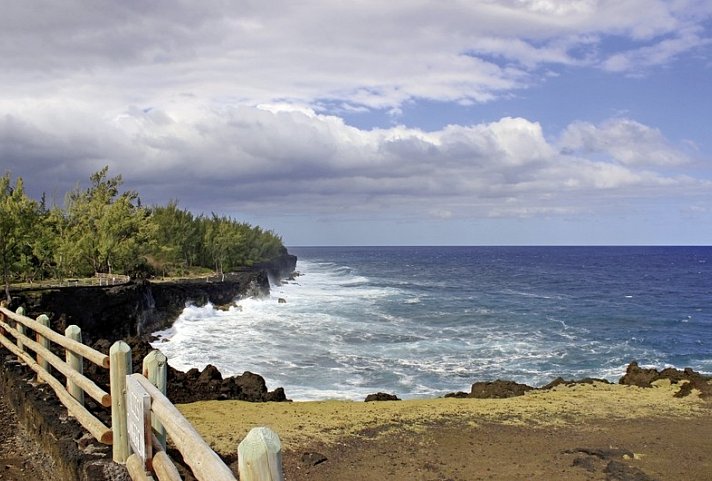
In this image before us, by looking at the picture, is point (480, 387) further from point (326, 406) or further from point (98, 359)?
point (98, 359)

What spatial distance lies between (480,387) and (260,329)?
1924 centimetres

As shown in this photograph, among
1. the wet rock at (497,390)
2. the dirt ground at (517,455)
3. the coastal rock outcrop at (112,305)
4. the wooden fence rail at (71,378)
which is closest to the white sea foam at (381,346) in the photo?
the coastal rock outcrop at (112,305)

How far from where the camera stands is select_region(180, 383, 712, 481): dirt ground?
1082cm

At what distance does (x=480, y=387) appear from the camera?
1881 cm

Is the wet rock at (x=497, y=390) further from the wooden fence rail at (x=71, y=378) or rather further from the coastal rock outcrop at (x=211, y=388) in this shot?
the wooden fence rail at (x=71, y=378)

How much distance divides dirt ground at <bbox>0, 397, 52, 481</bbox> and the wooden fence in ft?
2.09

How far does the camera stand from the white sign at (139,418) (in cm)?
443

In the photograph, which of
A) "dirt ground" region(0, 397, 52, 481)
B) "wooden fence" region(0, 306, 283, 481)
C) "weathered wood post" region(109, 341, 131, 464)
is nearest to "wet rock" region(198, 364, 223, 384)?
"dirt ground" region(0, 397, 52, 481)

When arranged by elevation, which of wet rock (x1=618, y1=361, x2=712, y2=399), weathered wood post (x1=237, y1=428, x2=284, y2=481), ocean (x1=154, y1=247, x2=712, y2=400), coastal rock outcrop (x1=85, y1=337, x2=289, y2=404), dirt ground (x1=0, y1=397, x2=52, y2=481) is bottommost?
ocean (x1=154, y1=247, x2=712, y2=400)

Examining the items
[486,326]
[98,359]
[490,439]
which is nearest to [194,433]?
[98,359]

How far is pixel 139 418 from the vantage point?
457 centimetres

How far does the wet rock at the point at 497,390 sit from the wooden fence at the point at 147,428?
13.3 meters

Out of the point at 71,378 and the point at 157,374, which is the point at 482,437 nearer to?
the point at 71,378

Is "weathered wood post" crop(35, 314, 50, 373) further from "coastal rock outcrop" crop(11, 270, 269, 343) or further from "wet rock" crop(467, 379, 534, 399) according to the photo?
"coastal rock outcrop" crop(11, 270, 269, 343)
